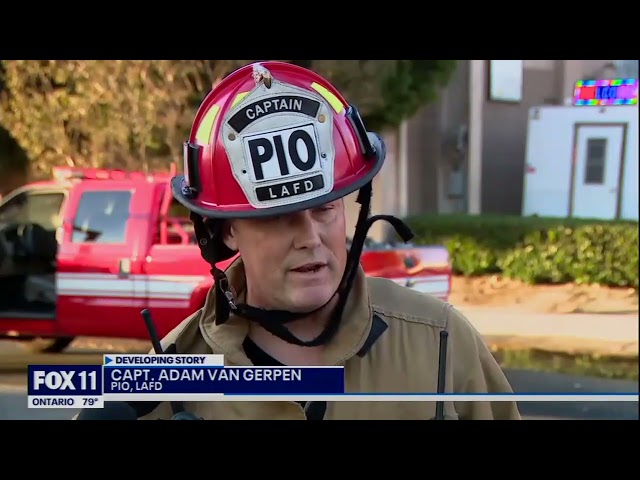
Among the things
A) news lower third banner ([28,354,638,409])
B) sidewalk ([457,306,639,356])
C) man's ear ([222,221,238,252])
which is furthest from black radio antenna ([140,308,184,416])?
sidewalk ([457,306,639,356])

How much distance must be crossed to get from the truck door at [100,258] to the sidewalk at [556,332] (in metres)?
1.55

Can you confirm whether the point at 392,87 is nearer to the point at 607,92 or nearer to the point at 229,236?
the point at 607,92

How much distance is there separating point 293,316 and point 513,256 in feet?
12.7

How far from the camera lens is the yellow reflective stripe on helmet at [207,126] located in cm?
173

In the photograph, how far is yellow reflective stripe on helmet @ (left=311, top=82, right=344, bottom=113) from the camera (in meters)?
1.74

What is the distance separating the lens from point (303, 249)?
1742 millimetres

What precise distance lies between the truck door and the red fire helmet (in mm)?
1459

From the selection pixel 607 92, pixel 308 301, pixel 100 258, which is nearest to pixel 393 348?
pixel 308 301

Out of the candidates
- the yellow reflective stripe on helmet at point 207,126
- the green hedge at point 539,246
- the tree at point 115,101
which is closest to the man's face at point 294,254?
the yellow reflective stripe on helmet at point 207,126

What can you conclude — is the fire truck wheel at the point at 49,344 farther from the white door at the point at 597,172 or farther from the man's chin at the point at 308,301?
the white door at the point at 597,172
